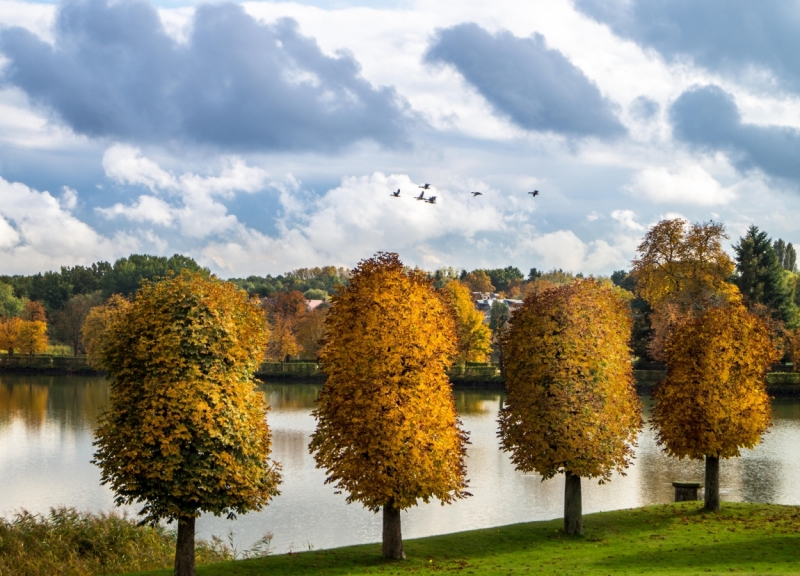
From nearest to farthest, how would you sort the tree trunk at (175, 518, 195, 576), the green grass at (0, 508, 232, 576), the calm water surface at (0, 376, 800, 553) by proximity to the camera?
the tree trunk at (175, 518, 195, 576) → the green grass at (0, 508, 232, 576) → the calm water surface at (0, 376, 800, 553)

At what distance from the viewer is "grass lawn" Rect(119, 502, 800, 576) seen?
2212 cm

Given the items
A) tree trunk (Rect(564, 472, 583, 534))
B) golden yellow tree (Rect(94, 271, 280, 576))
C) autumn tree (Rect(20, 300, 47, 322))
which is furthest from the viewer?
autumn tree (Rect(20, 300, 47, 322))

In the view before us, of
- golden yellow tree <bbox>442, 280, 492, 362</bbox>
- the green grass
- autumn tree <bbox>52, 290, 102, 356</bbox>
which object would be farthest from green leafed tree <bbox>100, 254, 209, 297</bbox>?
the green grass

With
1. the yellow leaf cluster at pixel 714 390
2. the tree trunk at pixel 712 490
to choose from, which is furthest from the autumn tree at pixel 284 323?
the tree trunk at pixel 712 490

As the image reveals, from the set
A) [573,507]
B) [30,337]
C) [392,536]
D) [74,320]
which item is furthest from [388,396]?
[74,320]

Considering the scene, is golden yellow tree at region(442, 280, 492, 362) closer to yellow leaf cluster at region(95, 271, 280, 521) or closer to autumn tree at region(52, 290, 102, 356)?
autumn tree at region(52, 290, 102, 356)

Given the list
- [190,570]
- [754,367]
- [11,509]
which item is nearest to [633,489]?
[754,367]

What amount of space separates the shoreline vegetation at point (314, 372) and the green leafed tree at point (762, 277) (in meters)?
6.30

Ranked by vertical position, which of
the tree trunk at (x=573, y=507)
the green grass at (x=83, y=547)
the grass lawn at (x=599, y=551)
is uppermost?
the tree trunk at (x=573, y=507)

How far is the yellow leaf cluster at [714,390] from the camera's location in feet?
98.8

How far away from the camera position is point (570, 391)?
26.7 m

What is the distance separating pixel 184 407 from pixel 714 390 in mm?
18280

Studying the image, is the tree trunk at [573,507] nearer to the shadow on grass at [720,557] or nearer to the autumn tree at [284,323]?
the shadow on grass at [720,557]

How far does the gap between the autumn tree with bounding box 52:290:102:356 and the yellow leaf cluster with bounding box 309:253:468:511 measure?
4157 inches
